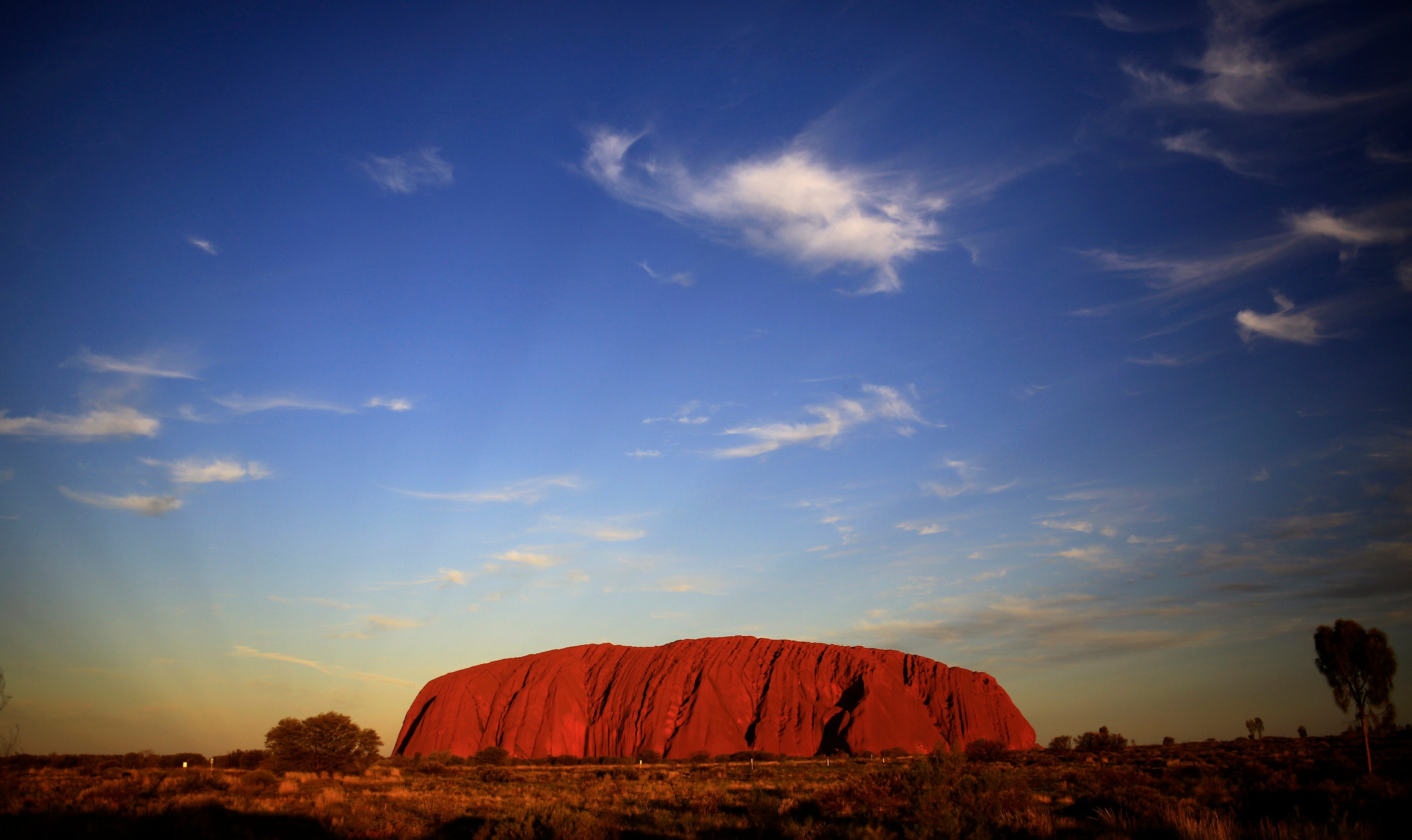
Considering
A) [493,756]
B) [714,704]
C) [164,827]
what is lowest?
[493,756]

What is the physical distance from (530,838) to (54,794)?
1542cm

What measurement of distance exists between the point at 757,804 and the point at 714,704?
70.0 metres

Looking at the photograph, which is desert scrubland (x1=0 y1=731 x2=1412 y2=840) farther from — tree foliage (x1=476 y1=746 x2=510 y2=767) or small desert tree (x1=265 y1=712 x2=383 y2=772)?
tree foliage (x1=476 y1=746 x2=510 y2=767)

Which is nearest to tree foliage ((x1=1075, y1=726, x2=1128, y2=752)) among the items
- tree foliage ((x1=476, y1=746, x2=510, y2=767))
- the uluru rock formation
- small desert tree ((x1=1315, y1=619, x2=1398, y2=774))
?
the uluru rock formation

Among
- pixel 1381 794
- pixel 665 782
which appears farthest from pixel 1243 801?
pixel 665 782

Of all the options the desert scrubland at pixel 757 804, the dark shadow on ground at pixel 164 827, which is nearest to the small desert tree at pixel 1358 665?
the desert scrubland at pixel 757 804

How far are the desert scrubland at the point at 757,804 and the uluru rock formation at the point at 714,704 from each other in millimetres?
49726

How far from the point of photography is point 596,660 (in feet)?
315

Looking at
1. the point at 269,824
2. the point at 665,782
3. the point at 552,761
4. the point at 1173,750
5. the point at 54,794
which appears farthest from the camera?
the point at 552,761

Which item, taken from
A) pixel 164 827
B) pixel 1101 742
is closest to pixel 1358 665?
pixel 1101 742

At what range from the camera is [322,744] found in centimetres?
4041

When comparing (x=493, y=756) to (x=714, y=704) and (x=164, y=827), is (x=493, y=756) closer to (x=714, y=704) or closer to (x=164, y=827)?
(x=714, y=704)

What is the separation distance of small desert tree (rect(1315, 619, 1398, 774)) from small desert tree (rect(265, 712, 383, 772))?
50.4 meters

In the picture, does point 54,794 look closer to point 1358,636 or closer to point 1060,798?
point 1060,798
